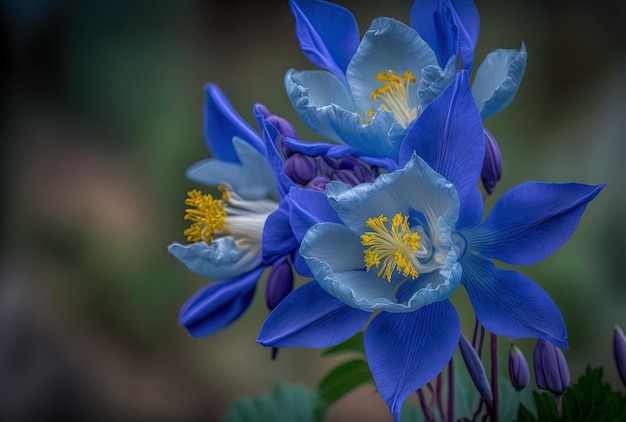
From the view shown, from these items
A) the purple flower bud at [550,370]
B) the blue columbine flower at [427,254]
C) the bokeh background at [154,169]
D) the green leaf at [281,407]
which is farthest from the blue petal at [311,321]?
the bokeh background at [154,169]

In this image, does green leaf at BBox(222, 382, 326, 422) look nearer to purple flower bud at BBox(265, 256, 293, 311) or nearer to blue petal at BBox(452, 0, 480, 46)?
purple flower bud at BBox(265, 256, 293, 311)

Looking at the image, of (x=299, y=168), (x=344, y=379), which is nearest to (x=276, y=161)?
(x=299, y=168)

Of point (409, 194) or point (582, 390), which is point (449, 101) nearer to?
point (409, 194)

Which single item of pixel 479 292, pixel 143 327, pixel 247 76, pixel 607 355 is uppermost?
pixel 247 76

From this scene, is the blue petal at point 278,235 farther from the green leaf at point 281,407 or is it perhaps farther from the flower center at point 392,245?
the green leaf at point 281,407

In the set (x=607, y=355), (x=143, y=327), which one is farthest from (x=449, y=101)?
(x=143, y=327)

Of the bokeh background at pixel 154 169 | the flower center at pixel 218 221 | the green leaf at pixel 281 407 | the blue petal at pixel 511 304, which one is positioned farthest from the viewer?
the bokeh background at pixel 154 169

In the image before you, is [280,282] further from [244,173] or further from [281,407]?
[281,407]
